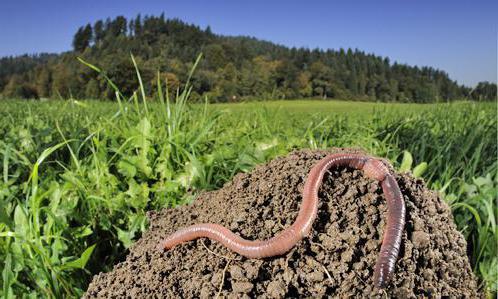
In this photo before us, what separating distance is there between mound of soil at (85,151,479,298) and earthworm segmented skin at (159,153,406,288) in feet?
0.14

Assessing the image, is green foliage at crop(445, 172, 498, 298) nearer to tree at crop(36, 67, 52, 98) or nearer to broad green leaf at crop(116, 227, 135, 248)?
broad green leaf at crop(116, 227, 135, 248)

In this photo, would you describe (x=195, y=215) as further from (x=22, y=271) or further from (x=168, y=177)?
(x=22, y=271)

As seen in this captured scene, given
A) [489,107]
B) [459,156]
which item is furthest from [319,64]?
[459,156]

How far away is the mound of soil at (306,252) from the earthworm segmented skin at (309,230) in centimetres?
4

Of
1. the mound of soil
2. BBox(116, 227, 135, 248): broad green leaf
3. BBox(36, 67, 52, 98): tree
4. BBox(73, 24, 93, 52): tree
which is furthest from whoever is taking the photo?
BBox(73, 24, 93, 52): tree

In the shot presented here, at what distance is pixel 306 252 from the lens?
1.99 meters

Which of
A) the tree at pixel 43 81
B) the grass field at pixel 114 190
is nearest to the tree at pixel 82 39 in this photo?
the tree at pixel 43 81

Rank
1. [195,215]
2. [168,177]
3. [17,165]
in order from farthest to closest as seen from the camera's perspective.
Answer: [17,165] → [168,177] → [195,215]

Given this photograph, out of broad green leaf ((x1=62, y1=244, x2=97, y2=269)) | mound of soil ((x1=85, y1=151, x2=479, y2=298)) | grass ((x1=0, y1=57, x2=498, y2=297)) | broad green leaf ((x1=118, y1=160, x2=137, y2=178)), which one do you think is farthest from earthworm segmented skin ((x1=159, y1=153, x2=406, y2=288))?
broad green leaf ((x1=118, y1=160, x2=137, y2=178))

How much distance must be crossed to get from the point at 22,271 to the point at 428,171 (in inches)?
144

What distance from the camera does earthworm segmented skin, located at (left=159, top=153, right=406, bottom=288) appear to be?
1943 millimetres

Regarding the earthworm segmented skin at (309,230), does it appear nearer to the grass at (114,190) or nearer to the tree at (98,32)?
the grass at (114,190)

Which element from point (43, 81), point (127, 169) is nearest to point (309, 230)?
point (127, 169)

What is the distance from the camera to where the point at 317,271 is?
192 centimetres
